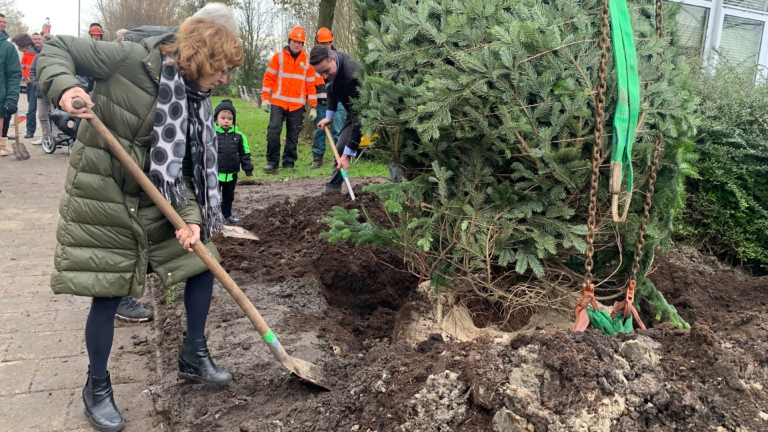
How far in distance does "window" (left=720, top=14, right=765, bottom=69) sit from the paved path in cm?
1150

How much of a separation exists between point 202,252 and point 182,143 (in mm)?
530

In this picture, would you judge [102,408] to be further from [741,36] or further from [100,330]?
[741,36]

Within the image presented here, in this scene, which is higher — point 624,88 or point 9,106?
point 624,88

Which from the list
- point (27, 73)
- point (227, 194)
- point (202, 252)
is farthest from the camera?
point (27, 73)

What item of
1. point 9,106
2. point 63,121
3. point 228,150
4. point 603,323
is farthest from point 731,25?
point 9,106

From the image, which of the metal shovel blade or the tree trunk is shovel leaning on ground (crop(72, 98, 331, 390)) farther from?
the tree trunk

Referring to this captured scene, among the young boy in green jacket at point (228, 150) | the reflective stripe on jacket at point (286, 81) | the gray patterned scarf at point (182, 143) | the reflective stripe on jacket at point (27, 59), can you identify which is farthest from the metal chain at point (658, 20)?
the reflective stripe on jacket at point (27, 59)

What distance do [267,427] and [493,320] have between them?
1574mm

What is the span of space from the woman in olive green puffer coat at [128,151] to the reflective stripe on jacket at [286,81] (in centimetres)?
741

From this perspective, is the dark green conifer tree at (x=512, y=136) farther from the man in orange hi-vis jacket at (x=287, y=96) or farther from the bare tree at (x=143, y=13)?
the bare tree at (x=143, y=13)

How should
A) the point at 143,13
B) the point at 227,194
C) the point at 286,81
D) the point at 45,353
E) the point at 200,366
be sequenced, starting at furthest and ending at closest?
the point at 143,13 < the point at 286,81 < the point at 227,194 < the point at 45,353 < the point at 200,366

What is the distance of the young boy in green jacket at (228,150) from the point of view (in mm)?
6426

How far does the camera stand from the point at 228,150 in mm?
6469

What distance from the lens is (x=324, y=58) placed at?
18.4 ft
